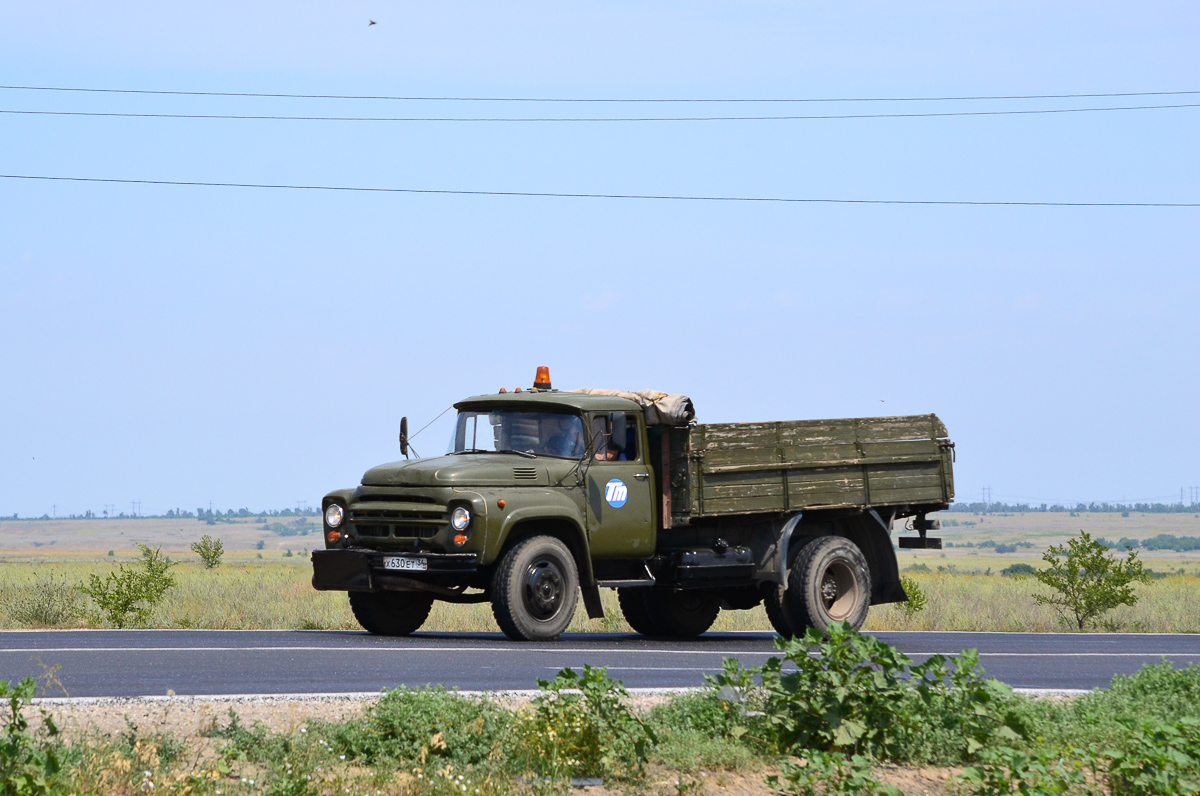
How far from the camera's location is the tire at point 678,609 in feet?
55.5

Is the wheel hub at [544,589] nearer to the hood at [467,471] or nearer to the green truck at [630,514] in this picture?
the green truck at [630,514]

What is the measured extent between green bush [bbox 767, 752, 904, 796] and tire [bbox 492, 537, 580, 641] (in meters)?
6.37

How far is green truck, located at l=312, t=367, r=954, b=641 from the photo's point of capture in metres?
13.6

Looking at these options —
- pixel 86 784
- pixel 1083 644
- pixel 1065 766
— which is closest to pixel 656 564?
pixel 1083 644

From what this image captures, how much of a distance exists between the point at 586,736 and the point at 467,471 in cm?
662

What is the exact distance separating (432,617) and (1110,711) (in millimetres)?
12690

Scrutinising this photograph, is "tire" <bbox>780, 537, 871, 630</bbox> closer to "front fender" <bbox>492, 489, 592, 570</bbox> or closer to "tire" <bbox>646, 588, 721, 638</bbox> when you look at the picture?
"tire" <bbox>646, 588, 721, 638</bbox>

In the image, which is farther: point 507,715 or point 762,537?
point 762,537

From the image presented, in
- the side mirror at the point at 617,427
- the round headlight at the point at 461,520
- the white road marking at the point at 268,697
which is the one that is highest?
the side mirror at the point at 617,427

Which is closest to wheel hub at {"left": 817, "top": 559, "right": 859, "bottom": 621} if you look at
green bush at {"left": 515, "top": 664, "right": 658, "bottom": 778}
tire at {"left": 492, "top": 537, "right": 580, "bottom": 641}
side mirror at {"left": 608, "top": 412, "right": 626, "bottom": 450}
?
side mirror at {"left": 608, "top": 412, "right": 626, "bottom": 450}

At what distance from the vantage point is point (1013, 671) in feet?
40.8

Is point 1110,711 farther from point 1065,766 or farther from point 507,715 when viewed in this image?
point 507,715

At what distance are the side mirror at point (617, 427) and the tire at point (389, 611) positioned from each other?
103 inches

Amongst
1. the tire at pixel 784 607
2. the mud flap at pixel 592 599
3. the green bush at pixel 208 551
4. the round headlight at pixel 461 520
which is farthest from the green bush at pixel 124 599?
the green bush at pixel 208 551
